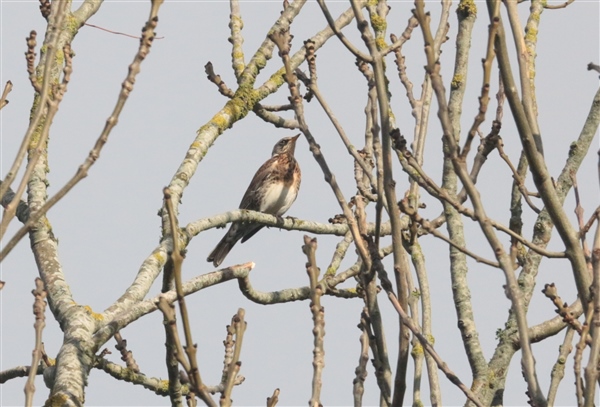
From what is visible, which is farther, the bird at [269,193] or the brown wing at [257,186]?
the brown wing at [257,186]

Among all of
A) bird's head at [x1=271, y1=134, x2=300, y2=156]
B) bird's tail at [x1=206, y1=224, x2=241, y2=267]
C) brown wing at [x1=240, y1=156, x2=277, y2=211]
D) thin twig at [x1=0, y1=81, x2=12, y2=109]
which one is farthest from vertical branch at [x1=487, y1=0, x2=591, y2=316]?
bird's head at [x1=271, y1=134, x2=300, y2=156]

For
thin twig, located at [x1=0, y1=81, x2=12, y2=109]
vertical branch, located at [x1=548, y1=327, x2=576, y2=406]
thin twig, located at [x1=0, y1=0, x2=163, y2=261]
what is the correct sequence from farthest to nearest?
1. vertical branch, located at [x1=548, y1=327, x2=576, y2=406]
2. thin twig, located at [x1=0, y1=81, x2=12, y2=109]
3. thin twig, located at [x1=0, y1=0, x2=163, y2=261]

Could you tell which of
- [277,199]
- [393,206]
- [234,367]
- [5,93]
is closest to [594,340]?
[393,206]

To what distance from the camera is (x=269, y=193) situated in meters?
10.8

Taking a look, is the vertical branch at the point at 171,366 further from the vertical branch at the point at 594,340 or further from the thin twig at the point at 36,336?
the vertical branch at the point at 594,340

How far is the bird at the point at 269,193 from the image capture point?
10.5m

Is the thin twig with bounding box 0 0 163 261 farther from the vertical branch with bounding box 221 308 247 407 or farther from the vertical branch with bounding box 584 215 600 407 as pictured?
the vertical branch with bounding box 584 215 600 407

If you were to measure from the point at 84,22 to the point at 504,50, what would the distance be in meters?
3.78

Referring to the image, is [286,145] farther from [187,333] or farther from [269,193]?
[187,333]

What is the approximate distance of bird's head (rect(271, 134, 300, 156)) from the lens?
38.0ft

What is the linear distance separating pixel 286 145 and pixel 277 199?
1097 mm

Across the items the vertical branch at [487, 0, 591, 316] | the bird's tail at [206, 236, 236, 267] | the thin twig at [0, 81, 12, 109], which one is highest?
the bird's tail at [206, 236, 236, 267]

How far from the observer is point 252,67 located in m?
7.29

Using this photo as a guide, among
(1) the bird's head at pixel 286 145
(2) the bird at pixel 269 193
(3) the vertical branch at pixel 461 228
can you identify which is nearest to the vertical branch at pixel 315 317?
(3) the vertical branch at pixel 461 228
